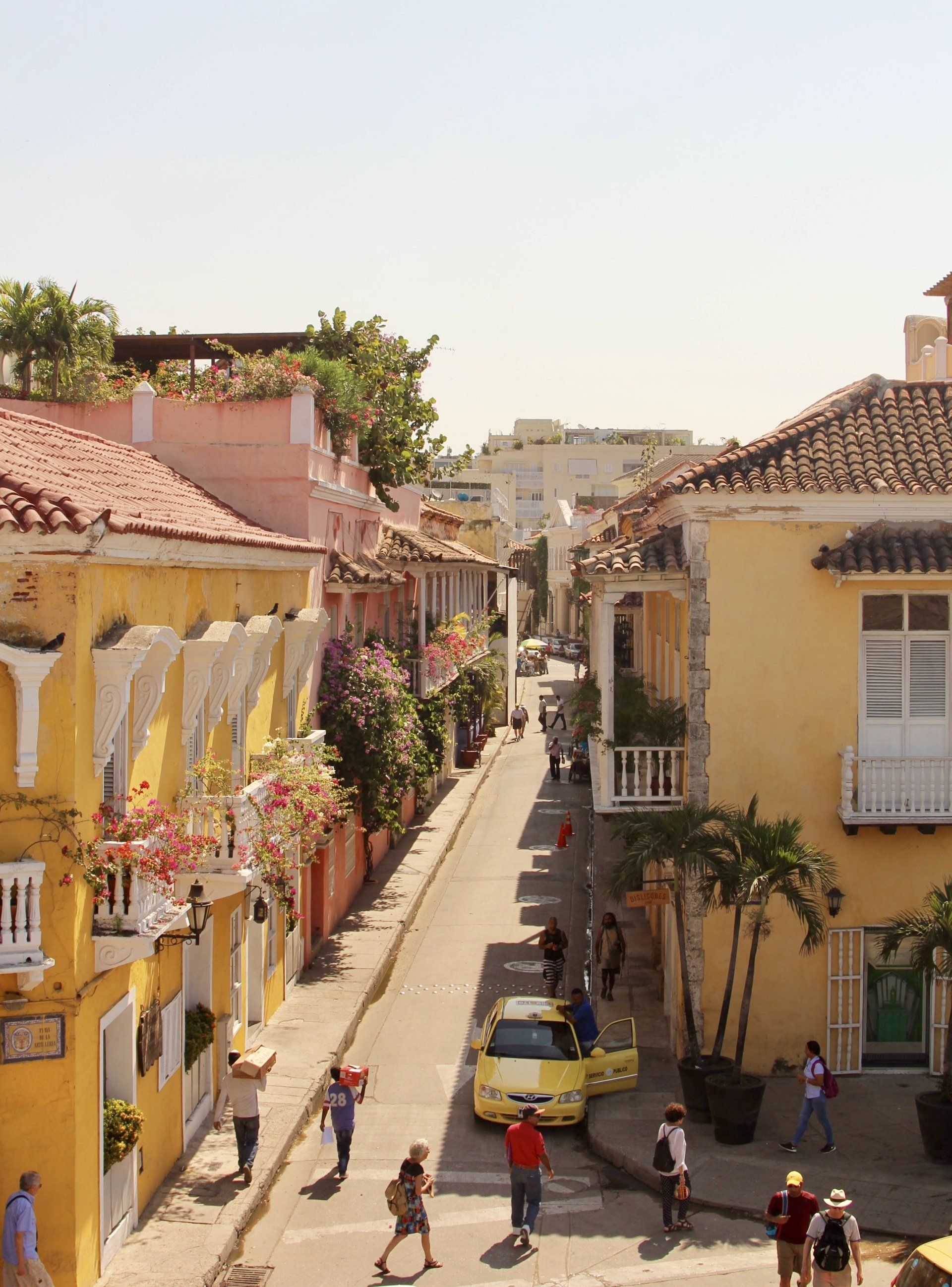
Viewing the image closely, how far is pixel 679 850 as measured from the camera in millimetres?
14812

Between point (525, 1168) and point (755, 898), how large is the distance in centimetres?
465

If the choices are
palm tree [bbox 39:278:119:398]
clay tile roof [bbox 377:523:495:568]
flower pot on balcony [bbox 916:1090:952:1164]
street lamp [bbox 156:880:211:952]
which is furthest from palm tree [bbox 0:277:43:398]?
flower pot on balcony [bbox 916:1090:952:1164]

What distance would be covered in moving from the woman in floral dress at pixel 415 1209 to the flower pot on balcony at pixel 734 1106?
394 cm

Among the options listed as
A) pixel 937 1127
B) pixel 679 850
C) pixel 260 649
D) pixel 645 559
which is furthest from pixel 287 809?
pixel 937 1127

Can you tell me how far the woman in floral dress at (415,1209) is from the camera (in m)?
11.5

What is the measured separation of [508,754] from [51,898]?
3557 cm

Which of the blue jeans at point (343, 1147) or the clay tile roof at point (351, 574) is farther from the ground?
the clay tile roof at point (351, 574)

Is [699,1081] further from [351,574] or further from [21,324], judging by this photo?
[21,324]

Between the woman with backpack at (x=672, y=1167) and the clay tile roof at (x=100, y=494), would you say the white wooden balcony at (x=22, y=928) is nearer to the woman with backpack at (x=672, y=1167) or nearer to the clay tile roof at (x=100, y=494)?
the clay tile roof at (x=100, y=494)

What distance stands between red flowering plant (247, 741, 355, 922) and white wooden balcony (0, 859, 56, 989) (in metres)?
3.75

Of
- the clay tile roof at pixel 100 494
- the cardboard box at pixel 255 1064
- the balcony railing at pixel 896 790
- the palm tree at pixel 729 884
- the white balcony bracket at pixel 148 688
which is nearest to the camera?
the clay tile roof at pixel 100 494

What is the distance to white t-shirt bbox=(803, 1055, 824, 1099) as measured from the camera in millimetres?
14039

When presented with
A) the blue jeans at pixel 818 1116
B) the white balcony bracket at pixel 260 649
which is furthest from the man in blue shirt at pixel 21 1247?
the blue jeans at pixel 818 1116

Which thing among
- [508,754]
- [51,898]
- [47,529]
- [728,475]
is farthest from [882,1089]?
[508,754]
